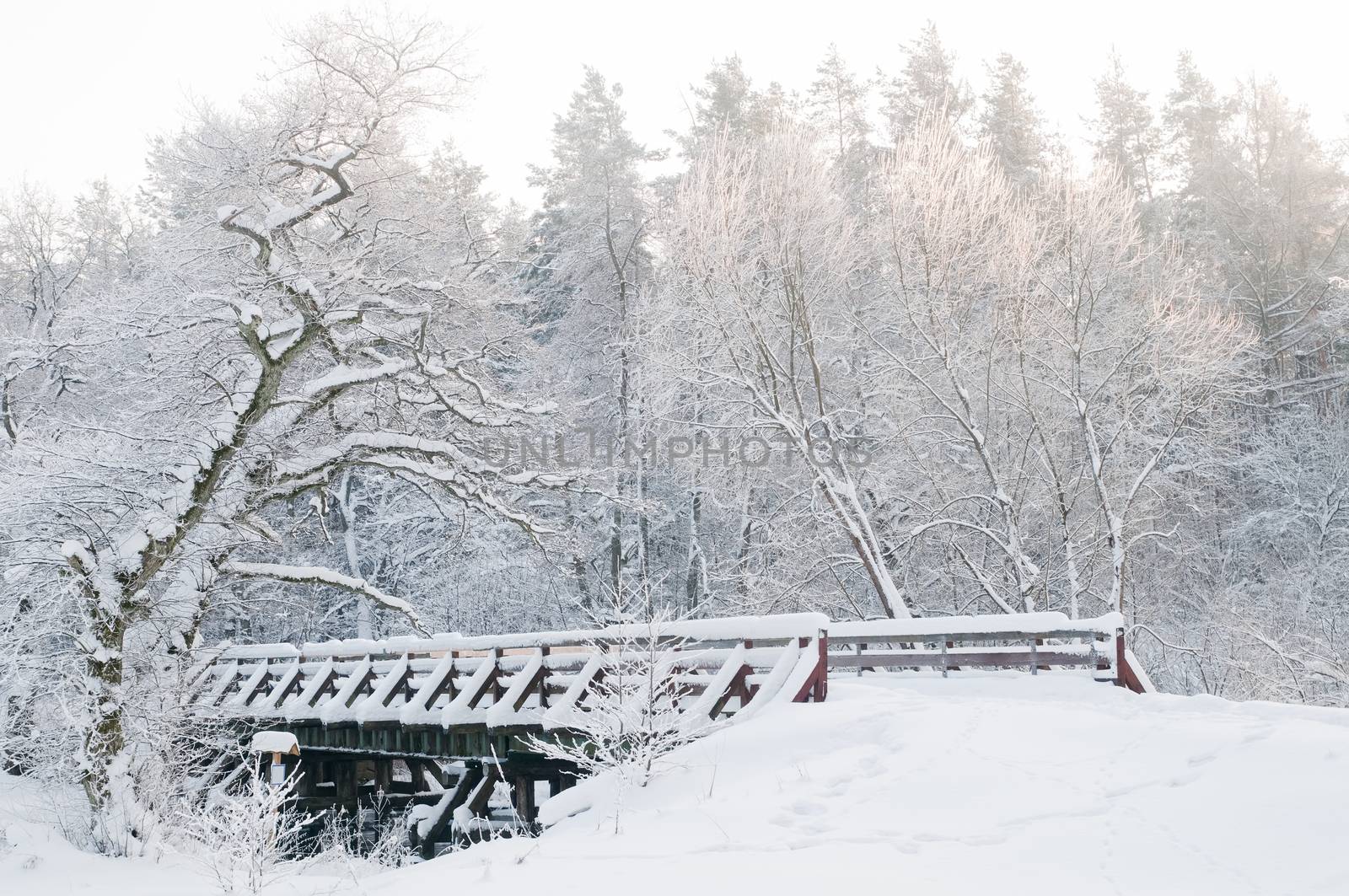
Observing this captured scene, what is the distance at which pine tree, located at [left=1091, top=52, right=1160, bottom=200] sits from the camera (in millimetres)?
43500

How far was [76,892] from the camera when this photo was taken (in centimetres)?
934

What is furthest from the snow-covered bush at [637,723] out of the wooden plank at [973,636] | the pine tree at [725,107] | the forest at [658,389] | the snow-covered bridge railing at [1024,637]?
the pine tree at [725,107]

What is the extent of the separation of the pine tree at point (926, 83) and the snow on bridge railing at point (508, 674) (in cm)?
2740

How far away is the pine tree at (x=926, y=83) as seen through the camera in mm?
37375

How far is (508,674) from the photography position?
14.7 meters

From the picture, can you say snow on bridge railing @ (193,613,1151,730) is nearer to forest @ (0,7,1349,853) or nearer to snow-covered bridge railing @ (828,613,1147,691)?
snow-covered bridge railing @ (828,613,1147,691)

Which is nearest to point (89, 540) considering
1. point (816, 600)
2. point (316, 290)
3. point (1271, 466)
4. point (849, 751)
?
point (316, 290)

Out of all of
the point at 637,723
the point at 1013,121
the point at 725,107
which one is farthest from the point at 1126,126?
the point at 637,723

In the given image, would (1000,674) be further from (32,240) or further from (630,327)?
(32,240)

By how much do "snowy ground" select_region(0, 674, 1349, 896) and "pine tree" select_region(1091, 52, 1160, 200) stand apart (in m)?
38.6

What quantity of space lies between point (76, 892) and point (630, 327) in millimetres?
20932

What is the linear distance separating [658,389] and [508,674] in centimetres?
779

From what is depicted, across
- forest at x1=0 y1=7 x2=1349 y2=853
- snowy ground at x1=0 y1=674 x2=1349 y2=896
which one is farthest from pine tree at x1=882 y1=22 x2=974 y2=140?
snowy ground at x1=0 y1=674 x2=1349 y2=896

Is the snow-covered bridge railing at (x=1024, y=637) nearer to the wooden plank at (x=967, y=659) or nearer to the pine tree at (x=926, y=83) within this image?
the wooden plank at (x=967, y=659)
